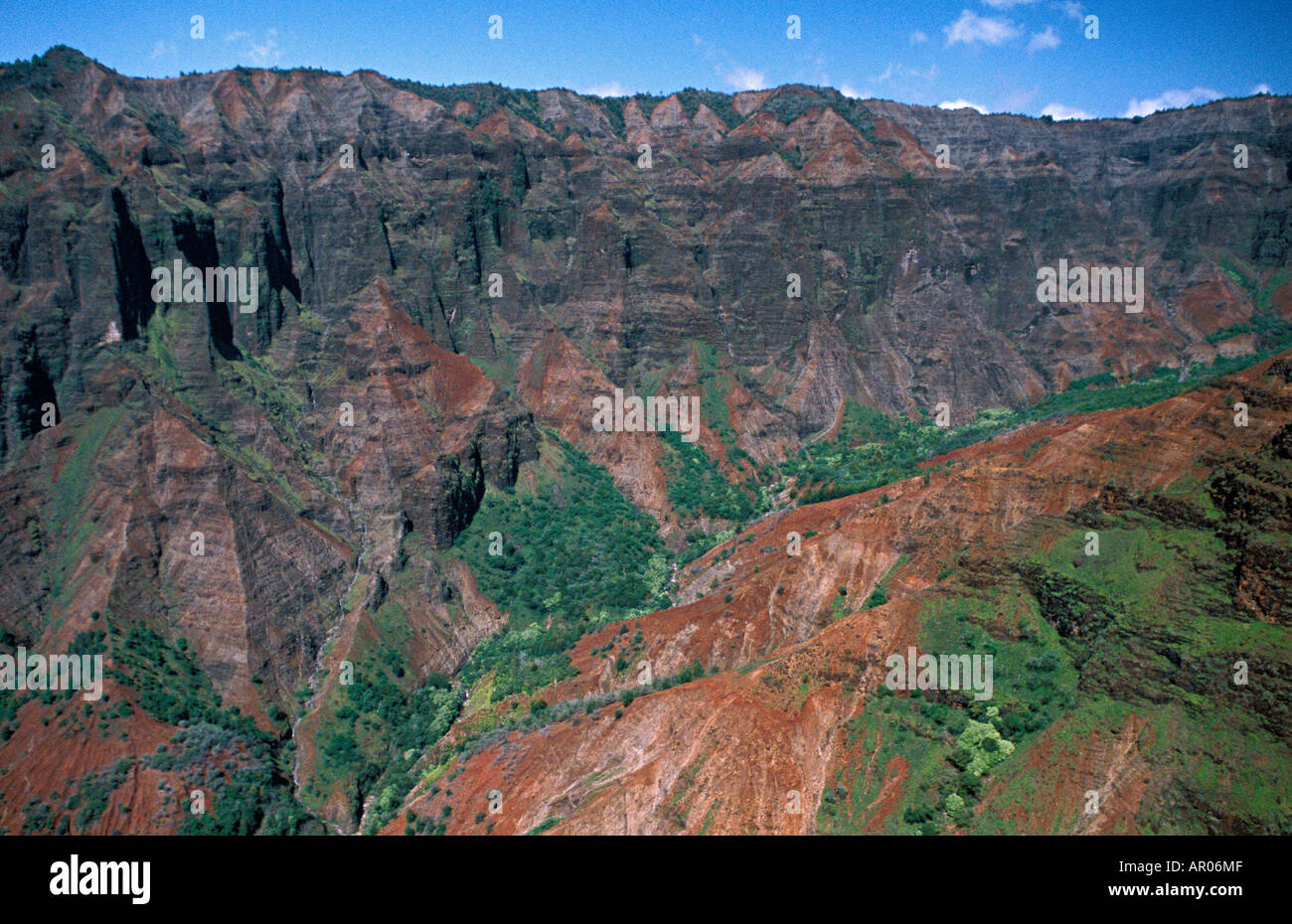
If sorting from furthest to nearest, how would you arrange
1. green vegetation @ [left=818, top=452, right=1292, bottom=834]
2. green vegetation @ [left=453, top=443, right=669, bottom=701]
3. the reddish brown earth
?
green vegetation @ [left=453, top=443, right=669, bottom=701] < the reddish brown earth < green vegetation @ [left=818, top=452, right=1292, bottom=834]

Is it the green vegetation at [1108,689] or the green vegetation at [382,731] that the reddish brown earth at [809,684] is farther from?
the green vegetation at [382,731]

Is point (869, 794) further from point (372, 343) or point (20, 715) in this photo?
point (372, 343)

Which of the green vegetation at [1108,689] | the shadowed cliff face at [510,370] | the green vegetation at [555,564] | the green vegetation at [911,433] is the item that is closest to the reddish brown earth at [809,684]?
the shadowed cliff face at [510,370]

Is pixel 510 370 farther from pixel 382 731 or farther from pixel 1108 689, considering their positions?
pixel 1108 689

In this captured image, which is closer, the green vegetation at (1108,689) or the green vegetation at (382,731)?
the green vegetation at (1108,689)

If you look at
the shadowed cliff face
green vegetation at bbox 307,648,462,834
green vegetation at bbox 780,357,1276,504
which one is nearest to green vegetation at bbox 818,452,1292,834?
the shadowed cliff face

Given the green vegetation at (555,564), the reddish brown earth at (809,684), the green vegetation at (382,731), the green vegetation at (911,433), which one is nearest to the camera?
the reddish brown earth at (809,684)

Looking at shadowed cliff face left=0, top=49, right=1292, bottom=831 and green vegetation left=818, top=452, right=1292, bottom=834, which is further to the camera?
shadowed cliff face left=0, top=49, right=1292, bottom=831

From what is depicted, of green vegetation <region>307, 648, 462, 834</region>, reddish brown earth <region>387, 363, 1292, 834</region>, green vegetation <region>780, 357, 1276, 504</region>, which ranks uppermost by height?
green vegetation <region>780, 357, 1276, 504</region>

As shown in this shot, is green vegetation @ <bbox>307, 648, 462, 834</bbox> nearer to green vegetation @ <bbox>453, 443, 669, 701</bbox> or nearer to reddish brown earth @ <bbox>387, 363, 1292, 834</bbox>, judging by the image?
green vegetation @ <bbox>453, 443, 669, 701</bbox>
